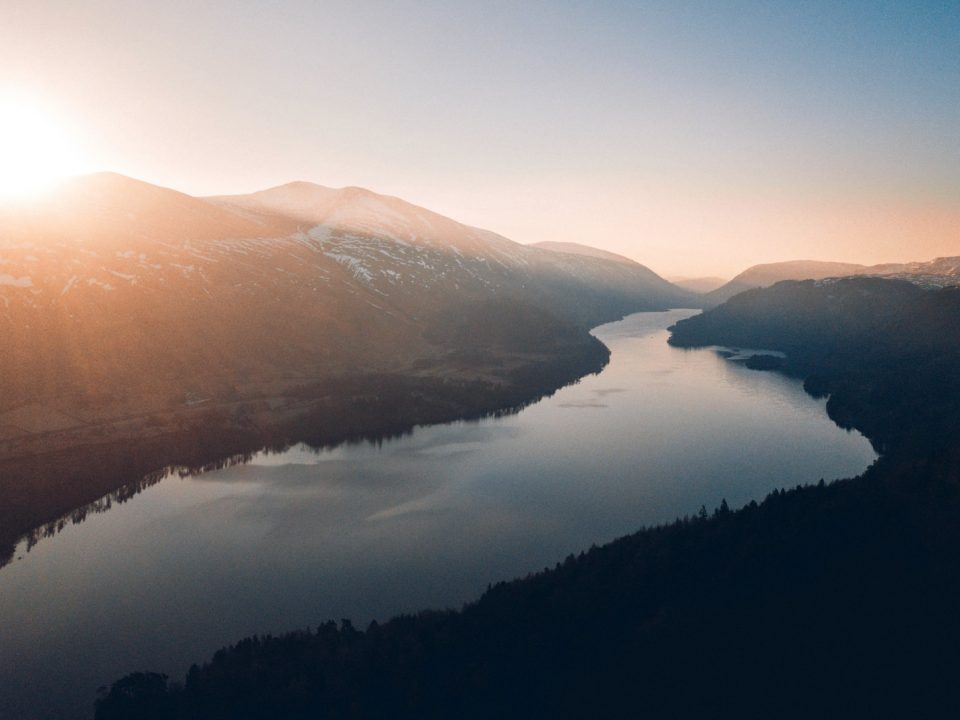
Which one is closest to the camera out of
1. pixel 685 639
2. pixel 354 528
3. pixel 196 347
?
pixel 685 639

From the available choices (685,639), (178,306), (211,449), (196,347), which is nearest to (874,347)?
(685,639)

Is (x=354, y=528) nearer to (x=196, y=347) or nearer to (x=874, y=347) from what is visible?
(x=196, y=347)

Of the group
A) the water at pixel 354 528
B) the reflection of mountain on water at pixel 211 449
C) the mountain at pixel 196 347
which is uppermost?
the mountain at pixel 196 347

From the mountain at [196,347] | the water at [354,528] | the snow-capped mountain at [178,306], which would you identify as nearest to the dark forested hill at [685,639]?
the water at [354,528]

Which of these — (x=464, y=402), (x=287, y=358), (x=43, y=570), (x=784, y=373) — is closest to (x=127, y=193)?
(x=287, y=358)

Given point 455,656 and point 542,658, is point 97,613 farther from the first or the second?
point 542,658

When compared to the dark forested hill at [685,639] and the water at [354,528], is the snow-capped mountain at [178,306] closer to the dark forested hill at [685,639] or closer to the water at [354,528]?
the water at [354,528]
